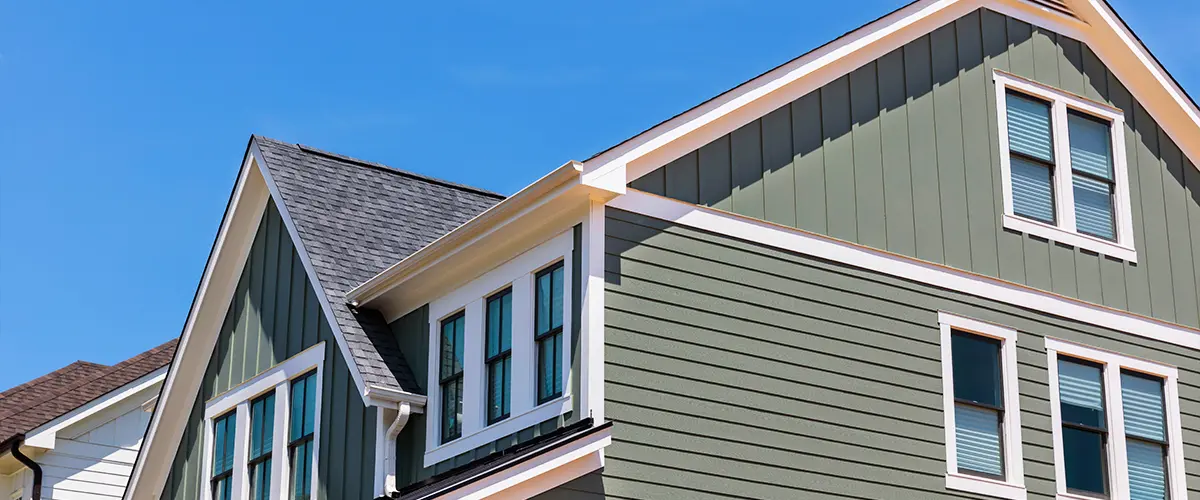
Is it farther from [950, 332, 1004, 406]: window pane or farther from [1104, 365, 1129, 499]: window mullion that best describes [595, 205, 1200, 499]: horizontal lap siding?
[1104, 365, 1129, 499]: window mullion

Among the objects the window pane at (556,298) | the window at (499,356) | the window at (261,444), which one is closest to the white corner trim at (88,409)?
the window at (261,444)

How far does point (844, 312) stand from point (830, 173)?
143 centimetres

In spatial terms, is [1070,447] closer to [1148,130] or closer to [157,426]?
[1148,130]

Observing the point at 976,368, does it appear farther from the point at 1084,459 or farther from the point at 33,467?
the point at 33,467

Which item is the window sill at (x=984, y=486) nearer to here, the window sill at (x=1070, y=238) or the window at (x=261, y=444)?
the window sill at (x=1070, y=238)

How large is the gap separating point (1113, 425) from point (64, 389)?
17.1 m

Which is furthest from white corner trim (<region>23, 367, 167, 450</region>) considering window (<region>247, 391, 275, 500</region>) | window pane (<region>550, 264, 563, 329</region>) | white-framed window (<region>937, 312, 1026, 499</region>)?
white-framed window (<region>937, 312, 1026, 499</region>)

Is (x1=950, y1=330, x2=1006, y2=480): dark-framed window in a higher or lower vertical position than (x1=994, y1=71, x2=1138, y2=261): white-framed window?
lower

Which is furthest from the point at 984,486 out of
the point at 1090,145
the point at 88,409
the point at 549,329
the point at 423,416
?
the point at 88,409

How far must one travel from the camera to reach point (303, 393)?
1728 centimetres

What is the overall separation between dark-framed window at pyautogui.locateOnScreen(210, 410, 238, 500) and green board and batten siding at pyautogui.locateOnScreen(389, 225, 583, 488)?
306 cm

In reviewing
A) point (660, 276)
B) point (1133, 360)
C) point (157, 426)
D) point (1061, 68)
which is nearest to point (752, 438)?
point (660, 276)

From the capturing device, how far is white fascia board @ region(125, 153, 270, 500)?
62.6ft

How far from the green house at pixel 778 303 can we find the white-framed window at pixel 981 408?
0.03 m
